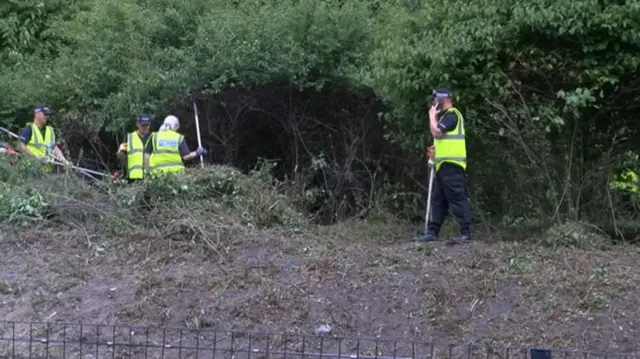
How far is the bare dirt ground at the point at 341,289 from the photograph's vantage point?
6625mm

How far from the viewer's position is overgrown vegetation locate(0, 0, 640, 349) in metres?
7.21

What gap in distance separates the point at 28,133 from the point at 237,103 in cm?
277

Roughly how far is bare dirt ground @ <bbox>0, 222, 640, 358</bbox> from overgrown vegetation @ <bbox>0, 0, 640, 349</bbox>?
0.03 metres

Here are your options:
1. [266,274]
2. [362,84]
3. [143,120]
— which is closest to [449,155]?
[266,274]

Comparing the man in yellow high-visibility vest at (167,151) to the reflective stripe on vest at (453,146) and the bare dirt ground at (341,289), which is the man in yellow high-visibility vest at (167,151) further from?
the reflective stripe on vest at (453,146)

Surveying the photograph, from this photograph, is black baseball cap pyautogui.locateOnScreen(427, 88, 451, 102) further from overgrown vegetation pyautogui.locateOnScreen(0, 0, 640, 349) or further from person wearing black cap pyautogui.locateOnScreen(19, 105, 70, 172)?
person wearing black cap pyautogui.locateOnScreen(19, 105, 70, 172)

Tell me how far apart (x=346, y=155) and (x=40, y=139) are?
4070 millimetres

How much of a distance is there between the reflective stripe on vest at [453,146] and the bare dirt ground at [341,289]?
0.88 meters

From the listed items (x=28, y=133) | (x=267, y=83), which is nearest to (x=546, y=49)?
(x=267, y=83)

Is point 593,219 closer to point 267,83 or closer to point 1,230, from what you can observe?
point 267,83

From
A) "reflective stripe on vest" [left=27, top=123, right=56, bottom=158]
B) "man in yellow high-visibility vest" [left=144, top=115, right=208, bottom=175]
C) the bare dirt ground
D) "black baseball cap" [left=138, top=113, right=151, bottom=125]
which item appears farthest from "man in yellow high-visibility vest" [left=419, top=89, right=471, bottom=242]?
"reflective stripe on vest" [left=27, top=123, right=56, bottom=158]

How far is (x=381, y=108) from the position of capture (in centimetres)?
1173

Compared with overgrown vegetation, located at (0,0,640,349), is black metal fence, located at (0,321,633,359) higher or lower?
lower

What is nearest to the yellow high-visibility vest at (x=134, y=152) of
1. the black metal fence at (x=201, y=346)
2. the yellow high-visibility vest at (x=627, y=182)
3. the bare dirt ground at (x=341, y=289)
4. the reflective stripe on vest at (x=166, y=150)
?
the reflective stripe on vest at (x=166, y=150)
